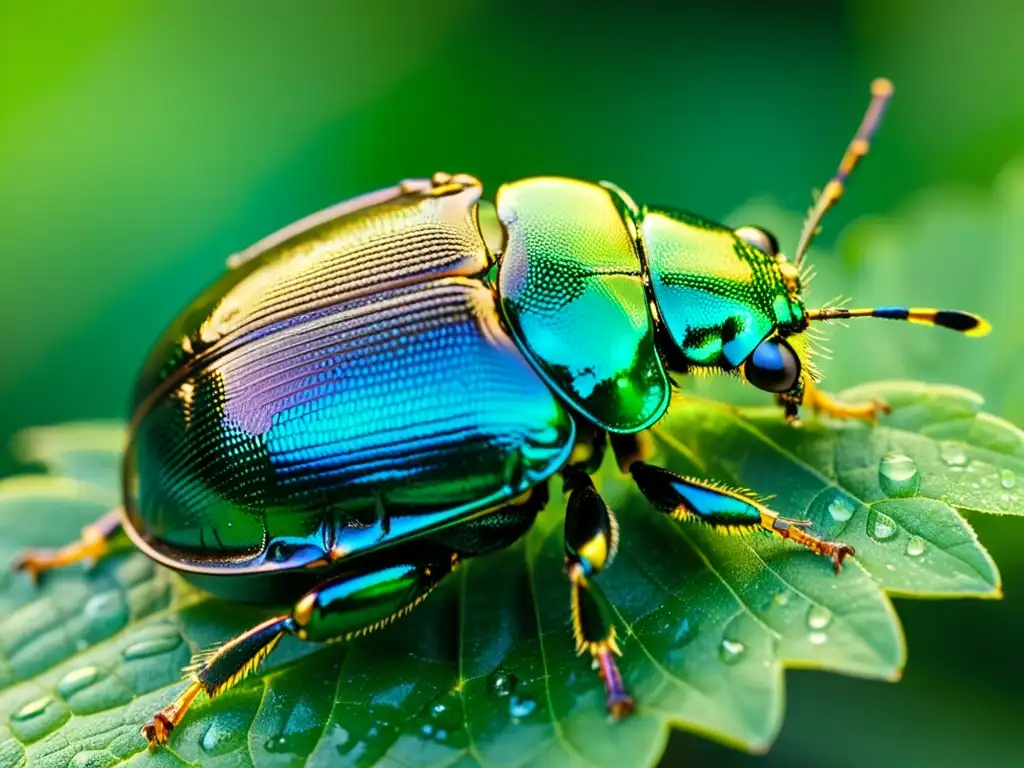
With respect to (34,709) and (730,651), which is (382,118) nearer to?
(34,709)

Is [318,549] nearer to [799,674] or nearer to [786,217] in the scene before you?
[799,674]

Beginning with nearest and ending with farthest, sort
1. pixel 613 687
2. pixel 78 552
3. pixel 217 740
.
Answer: pixel 613 687 < pixel 217 740 < pixel 78 552

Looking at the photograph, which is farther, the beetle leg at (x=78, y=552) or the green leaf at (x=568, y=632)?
the beetle leg at (x=78, y=552)

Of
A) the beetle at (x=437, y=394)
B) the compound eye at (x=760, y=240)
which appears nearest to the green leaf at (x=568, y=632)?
the beetle at (x=437, y=394)

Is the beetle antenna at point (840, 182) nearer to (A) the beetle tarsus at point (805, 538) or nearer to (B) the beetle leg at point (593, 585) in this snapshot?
(A) the beetle tarsus at point (805, 538)

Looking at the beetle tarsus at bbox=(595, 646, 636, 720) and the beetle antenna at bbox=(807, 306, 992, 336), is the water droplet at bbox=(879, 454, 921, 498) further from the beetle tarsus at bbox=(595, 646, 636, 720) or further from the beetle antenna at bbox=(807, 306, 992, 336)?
the beetle tarsus at bbox=(595, 646, 636, 720)

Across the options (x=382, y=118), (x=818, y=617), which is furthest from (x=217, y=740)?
(x=382, y=118)
